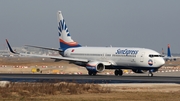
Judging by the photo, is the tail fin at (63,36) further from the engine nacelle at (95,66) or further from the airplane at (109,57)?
the engine nacelle at (95,66)

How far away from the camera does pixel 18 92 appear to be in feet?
120

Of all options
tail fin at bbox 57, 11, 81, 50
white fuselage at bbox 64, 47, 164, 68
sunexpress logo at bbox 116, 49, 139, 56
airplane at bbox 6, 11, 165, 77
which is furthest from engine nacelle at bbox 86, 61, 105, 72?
tail fin at bbox 57, 11, 81, 50

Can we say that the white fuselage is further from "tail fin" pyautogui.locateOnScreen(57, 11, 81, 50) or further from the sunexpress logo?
"tail fin" pyautogui.locateOnScreen(57, 11, 81, 50)

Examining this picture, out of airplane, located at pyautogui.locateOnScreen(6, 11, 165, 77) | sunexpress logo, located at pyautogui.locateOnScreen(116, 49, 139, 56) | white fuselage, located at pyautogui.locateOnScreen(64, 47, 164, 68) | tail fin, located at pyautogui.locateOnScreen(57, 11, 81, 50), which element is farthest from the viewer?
tail fin, located at pyautogui.locateOnScreen(57, 11, 81, 50)

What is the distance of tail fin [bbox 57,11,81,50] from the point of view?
79188mm

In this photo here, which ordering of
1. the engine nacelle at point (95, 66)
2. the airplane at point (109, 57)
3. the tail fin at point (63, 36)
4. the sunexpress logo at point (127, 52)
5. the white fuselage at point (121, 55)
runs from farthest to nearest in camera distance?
the tail fin at point (63, 36)
the engine nacelle at point (95, 66)
the sunexpress logo at point (127, 52)
the airplane at point (109, 57)
the white fuselage at point (121, 55)

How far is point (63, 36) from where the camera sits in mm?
80000

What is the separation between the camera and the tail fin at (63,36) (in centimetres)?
7919

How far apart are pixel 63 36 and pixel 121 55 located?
1334 cm

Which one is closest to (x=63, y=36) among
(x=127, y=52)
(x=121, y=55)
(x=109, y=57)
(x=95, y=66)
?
(x=109, y=57)

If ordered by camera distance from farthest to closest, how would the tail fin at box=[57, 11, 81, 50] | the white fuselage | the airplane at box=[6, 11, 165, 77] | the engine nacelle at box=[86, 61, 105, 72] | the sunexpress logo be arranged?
the tail fin at box=[57, 11, 81, 50], the engine nacelle at box=[86, 61, 105, 72], the sunexpress logo, the airplane at box=[6, 11, 165, 77], the white fuselage

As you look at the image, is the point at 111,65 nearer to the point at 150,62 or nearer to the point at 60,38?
the point at 150,62

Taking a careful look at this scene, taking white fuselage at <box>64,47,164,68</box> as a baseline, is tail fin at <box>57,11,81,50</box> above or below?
above

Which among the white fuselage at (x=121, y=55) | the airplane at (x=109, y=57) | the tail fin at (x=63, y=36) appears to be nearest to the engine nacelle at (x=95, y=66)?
the airplane at (x=109, y=57)
